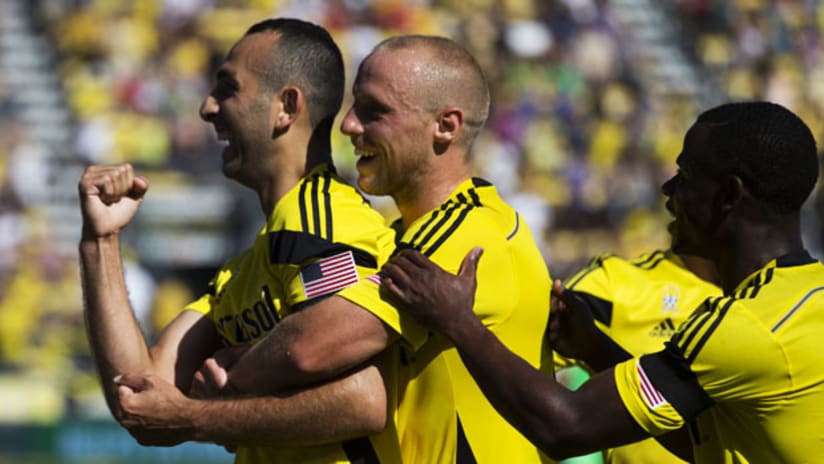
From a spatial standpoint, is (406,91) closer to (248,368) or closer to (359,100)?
(359,100)

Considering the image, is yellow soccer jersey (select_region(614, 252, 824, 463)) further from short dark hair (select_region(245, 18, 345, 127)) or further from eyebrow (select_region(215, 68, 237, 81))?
eyebrow (select_region(215, 68, 237, 81))

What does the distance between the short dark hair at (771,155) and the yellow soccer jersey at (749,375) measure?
9.5 inches

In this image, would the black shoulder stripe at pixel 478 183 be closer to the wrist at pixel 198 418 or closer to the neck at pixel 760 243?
the neck at pixel 760 243

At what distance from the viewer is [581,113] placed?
57.7 ft

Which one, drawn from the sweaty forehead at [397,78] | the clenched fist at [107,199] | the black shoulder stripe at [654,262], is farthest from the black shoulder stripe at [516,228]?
the black shoulder stripe at [654,262]

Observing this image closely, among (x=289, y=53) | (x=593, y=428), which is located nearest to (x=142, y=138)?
(x=289, y=53)

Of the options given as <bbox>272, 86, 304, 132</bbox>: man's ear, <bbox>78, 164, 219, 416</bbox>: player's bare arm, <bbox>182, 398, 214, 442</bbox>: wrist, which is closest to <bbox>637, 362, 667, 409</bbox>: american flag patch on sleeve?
<bbox>182, 398, 214, 442</bbox>: wrist

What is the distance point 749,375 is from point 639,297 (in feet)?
6.98

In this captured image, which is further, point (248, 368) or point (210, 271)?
point (210, 271)

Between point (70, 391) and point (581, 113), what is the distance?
745 centimetres

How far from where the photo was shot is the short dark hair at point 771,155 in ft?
12.6

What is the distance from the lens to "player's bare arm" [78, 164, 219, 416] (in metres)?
4.52

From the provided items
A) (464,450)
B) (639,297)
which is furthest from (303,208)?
(639,297)

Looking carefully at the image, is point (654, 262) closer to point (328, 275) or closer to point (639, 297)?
point (639, 297)
